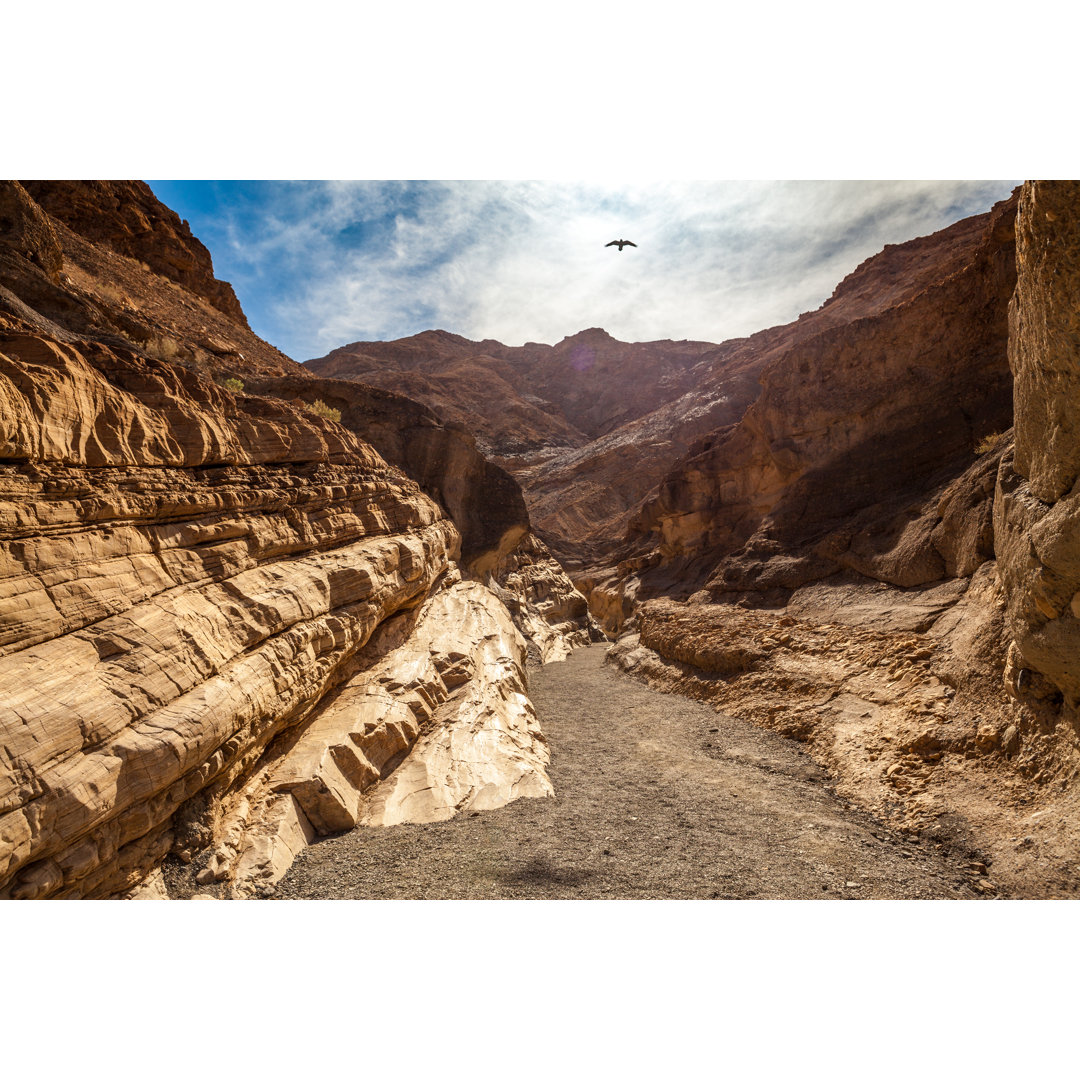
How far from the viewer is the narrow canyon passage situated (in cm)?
498

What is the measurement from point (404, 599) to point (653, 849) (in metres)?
6.24

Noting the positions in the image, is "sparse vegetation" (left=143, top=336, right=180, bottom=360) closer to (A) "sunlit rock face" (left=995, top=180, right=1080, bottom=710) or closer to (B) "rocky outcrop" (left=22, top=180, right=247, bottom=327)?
(A) "sunlit rock face" (left=995, top=180, right=1080, bottom=710)

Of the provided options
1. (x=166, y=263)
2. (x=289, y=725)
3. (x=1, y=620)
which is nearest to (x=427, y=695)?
(x=289, y=725)

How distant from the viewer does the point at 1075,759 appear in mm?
5316

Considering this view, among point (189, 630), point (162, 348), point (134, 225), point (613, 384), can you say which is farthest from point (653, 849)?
point (613, 384)

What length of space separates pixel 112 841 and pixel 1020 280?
35.8ft

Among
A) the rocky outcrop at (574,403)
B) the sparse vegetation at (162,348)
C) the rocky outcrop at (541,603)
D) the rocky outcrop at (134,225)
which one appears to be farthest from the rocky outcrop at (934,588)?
the rocky outcrop at (134,225)

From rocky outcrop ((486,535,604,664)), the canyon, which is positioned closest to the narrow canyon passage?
the canyon

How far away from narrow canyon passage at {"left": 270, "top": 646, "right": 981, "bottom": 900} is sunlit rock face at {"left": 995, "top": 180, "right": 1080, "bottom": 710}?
9.08 feet

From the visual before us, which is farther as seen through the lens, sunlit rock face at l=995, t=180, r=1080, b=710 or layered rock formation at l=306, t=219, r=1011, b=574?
layered rock formation at l=306, t=219, r=1011, b=574

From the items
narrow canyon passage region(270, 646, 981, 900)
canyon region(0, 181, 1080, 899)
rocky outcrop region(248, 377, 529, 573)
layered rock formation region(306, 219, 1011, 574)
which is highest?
layered rock formation region(306, 219, 1011, 574)

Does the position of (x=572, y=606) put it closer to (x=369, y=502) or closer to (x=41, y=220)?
(x=369, y=502)

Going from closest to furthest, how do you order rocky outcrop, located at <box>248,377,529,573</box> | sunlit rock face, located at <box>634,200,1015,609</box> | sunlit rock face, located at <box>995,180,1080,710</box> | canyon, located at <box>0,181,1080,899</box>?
1. canyon, located at <box>0,181,1080,899</box>
2. sunlit rock face, located at <box>995,180,1080,710</box>
3. sunlit rock face, located at <box>634,200,1015,609</box>
4. rocky outcrop, located at <box>248,377,529,573</box>

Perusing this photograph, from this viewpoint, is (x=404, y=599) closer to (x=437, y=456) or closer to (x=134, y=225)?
(x=437, y=456)
